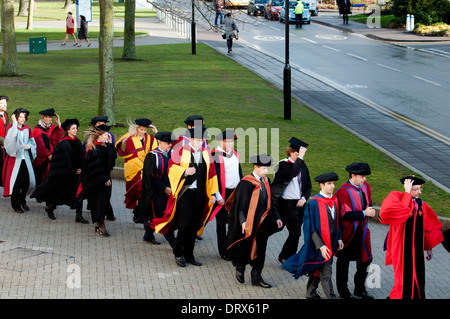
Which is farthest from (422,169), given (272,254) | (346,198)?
(346,198)

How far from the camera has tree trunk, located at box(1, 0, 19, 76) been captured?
24797 mm

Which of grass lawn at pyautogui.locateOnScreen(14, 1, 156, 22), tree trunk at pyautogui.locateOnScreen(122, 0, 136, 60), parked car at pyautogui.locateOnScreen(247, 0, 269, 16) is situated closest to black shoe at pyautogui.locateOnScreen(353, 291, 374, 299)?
tree trunk at pyautogui.locateOnScreen(122, 0, 136, 60)

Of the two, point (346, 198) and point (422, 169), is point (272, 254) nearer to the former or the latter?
point (346, 198)

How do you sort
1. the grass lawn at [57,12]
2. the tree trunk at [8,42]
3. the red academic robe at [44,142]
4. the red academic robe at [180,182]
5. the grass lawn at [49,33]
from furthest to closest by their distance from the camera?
the grass lawn at [57,12] < the grass lawn at [49,33] < the tree trunk at [8,42] < the red academic robe at [44,142] < the red academic robe at [180,182]

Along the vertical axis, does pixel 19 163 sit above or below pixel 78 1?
below

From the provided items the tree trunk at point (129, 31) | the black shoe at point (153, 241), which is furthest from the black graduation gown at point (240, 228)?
the tree trunk at point (129, 31)

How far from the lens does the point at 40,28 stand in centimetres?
4591

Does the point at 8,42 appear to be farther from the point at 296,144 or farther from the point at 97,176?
the point at 296,144

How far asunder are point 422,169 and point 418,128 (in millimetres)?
4671

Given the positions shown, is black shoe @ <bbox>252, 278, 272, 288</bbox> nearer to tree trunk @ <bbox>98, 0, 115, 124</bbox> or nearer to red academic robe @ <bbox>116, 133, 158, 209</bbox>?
red academic robe @ <bbox>116, 133, 158, 209</bbox>

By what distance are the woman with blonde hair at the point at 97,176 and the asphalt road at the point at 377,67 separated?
8856 millimetres

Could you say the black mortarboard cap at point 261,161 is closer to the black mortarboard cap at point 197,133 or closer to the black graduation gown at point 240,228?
the black graduation gown at point 240,228

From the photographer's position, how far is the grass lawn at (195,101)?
15.6 metres

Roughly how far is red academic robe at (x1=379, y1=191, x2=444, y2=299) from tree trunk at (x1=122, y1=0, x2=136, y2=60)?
73.6 feet
